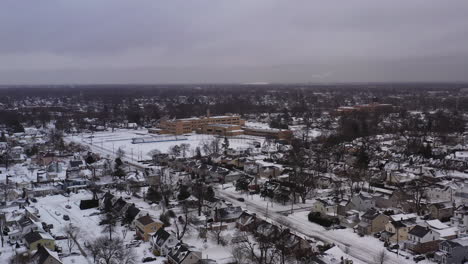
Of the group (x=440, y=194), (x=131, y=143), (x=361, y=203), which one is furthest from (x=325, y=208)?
(x=131, y=143)

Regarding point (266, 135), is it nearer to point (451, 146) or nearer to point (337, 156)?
point (337, 156)

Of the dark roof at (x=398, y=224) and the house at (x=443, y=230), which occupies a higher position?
the dark roof at (x=398, y=224)

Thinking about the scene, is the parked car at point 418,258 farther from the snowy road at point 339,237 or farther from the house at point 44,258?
the house at point 44,258

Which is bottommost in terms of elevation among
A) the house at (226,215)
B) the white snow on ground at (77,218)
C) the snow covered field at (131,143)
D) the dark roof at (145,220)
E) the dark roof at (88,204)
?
the snow covered field at (131,143)

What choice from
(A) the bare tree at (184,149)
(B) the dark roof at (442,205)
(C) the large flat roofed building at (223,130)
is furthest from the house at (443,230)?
(C) the large flat roofed building at (223,130)

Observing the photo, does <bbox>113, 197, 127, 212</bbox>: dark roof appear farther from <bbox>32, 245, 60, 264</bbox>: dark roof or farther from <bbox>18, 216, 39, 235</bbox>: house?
<bbox>32, 245, 60, 264</bbox>: dark roof

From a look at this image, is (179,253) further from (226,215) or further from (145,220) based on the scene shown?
(226,215)

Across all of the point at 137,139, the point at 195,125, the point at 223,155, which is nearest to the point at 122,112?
the point at 195,125
